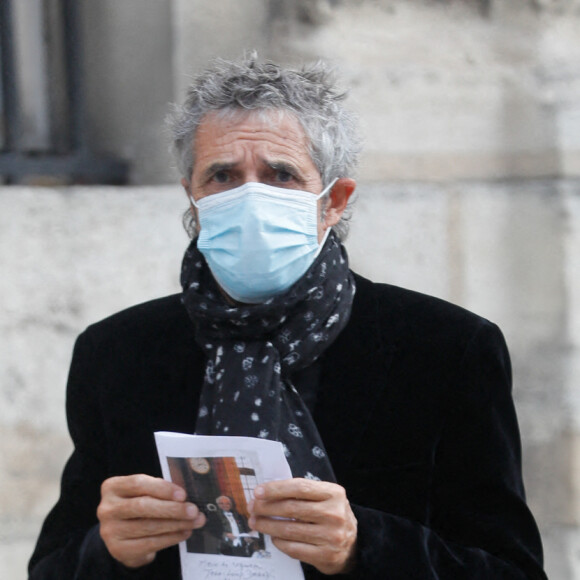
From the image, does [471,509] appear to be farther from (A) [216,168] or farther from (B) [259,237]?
(A) [216,168]

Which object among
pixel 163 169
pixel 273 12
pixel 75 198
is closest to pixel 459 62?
pixel 273 12

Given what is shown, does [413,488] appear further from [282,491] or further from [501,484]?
[282,491]

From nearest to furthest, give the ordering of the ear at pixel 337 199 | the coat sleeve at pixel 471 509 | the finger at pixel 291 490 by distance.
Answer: the finger at pixel 291 490 → the coat sleeve at pixel 471 509 → the ear at pixel 337 199

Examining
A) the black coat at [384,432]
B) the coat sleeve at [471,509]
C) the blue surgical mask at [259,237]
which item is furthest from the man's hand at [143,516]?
the blue surgical mask at [259,237]

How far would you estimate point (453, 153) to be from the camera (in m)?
3.40

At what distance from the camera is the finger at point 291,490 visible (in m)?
1.60

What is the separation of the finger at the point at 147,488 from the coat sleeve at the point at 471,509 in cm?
34

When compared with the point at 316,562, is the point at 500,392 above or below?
above

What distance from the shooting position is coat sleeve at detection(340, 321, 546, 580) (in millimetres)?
1776

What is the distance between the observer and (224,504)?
1682 millimetres

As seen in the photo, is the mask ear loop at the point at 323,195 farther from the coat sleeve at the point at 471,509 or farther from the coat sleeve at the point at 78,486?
the coat sleeve at the point at 78,486

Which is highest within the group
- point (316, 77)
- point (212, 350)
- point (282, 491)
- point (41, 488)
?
point (316, 77)

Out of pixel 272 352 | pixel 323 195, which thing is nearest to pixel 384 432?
pixel 272 352

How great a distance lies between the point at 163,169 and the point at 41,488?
1223 millimetres
